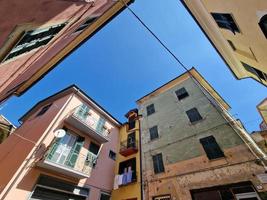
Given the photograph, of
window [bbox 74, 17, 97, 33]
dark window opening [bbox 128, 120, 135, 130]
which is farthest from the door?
window [bbox 74, 17, 97, 33]

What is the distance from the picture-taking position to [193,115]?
13.2 meters

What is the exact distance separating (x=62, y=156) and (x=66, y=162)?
48cm

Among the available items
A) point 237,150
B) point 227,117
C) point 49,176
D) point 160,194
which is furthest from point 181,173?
point 49,176

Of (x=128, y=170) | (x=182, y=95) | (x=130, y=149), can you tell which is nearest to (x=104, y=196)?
(x=128, y=170)

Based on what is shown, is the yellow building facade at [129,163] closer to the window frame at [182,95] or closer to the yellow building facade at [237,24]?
the window frame at [182,95]

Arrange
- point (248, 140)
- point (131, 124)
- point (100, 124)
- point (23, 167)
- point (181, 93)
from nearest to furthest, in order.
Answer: point (23, 167)
point (248, 140)
point (100, 124)
point (181, 93)
point (131, 124)

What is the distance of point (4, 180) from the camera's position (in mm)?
8383

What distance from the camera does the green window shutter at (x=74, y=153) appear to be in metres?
10.7

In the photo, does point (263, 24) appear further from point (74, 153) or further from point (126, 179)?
point (126, 179)

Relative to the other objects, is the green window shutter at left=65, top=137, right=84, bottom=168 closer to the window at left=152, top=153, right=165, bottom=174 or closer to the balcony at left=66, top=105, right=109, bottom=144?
the balcony at left=66, top=105, right=109, bottom=144

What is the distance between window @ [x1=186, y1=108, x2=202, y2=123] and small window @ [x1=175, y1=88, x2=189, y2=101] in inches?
82.1

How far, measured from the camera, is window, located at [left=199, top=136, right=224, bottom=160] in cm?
1010

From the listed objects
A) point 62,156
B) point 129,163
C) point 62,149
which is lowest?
point 62,156

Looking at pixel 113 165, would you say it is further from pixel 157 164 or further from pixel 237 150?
pixel 237 150
